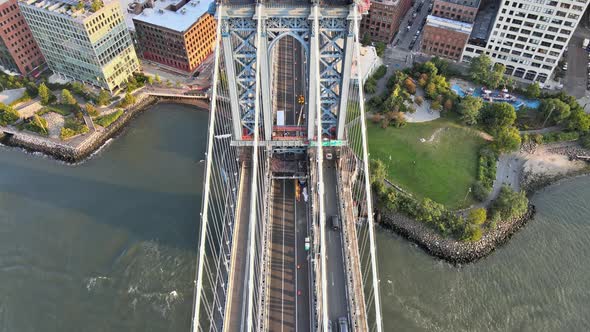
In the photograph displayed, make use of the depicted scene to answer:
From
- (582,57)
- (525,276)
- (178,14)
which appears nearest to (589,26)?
(582,57)

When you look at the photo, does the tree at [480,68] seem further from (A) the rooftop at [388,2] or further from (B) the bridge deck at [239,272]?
(B) the bridge deck at [239,272]

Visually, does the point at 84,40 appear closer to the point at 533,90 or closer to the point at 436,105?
the point at 436,105

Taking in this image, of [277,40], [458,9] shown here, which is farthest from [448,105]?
[277,40]

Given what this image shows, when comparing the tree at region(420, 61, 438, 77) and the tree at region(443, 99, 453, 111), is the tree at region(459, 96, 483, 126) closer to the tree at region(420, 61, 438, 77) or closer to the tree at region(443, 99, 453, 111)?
the tree at region(443, 99, 453, 111)

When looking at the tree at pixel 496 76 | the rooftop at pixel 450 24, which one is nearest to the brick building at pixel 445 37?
the rooftop at pixel 450 24

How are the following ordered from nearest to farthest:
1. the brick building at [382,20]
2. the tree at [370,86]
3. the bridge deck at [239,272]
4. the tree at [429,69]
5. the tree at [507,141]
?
the bridge deck at [239,272]
the tree at [507,141]
the tree at [370,86]
the tree at [429,69]
the brick building at [382,20]

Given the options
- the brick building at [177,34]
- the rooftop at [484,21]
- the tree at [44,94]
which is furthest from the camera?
the rooftop at [484,21]
